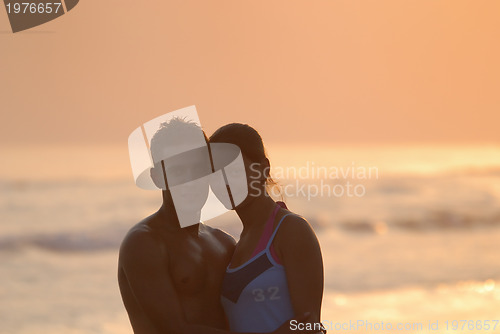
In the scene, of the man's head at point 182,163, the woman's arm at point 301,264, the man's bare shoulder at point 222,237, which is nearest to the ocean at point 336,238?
the man's bare shoulder at point 222,237

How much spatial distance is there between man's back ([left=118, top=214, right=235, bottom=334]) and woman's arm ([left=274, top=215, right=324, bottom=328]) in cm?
53

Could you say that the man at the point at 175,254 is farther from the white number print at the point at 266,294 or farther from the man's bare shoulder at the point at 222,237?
the white number print at the point at 266,294

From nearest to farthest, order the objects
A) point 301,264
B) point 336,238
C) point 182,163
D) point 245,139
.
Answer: point 301,264 → point 245,139 → point 182,163 → point 336,238

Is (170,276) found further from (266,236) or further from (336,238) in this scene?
(336,238)

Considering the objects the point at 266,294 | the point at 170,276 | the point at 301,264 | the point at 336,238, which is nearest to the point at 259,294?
→ the point at 266,294

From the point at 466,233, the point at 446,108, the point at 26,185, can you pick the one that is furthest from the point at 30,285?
the point at 446,108

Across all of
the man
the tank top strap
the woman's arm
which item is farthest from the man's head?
the woman's arm

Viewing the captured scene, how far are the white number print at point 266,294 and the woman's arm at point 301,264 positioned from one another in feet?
0.27

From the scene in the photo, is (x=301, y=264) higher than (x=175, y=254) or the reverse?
the reverse

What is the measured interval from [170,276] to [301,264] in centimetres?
73

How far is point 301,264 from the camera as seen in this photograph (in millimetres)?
3820

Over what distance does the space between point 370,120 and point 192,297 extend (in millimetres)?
61176

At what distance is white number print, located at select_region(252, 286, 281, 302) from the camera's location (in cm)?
389

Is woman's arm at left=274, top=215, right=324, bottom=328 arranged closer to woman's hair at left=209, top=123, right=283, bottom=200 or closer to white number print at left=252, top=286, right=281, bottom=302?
white number print at left=252, top=286, right=281, bottom=302
